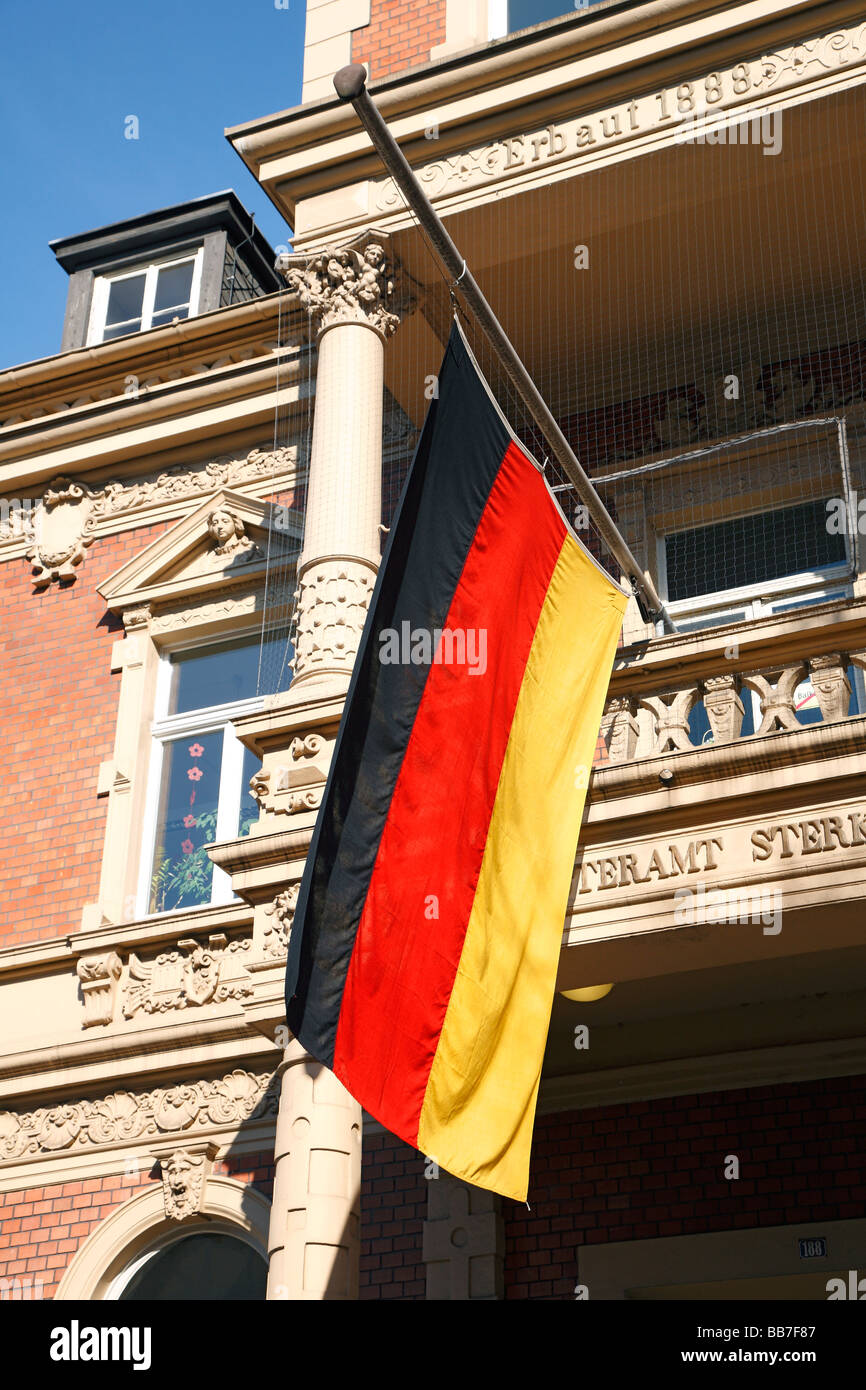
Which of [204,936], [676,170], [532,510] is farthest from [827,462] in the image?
[204,936]

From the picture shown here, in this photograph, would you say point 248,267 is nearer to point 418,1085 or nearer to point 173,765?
point 173,765

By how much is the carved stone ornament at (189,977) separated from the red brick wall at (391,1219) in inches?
56.2

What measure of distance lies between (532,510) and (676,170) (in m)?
3.77

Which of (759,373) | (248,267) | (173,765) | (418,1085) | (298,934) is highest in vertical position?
(248,267)

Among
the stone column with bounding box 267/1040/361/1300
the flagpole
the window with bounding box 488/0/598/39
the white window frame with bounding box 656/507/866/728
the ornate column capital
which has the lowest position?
the stone column with bounding box 267/1040/361/1300

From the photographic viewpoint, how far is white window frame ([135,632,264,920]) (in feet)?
39.5

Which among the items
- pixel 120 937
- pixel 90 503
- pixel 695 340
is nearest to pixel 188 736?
pixel 120 937

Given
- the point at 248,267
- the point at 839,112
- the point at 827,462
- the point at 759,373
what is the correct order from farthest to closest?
the point at 248,267 → the point at 759,373 → the point at 827,462 → the point at 839,112

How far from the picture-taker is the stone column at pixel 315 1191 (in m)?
7.76

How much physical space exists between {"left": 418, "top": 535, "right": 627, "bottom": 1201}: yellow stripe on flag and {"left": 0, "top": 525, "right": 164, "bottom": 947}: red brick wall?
17.0 ft

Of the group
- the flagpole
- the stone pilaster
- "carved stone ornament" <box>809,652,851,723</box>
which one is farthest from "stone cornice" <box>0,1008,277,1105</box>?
"carved stone ornament" <box>809,652,851,723</box>

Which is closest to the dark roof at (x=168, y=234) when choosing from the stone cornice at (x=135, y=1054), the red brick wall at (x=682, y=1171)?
the stone cornice at (x=135, y=1054)

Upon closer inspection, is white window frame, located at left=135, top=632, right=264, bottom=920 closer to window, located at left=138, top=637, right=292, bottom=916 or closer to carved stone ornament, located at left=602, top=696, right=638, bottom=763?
window, located at left=138, top=637, right=292, bottom=916

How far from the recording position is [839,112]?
10.4m
